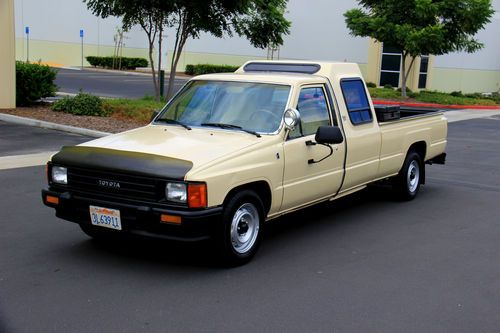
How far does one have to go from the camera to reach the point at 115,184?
5750 millimetres

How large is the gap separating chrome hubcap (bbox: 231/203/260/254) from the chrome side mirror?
0.93m

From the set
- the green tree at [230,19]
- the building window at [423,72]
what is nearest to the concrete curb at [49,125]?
the green tree at [230,19]

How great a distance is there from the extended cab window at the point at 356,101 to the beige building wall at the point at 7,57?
37.2 feet

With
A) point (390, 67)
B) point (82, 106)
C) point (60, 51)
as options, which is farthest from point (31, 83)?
point (60, 51)

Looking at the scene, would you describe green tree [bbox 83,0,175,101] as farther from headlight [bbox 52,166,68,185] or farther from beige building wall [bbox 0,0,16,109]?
headlight [bbox 52,166,68,185]

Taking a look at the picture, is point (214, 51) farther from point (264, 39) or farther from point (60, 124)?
point (60, 124)

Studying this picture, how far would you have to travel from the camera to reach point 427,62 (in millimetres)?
34062

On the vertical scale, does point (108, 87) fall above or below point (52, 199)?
above

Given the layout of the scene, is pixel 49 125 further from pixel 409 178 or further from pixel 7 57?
pixel 409 178

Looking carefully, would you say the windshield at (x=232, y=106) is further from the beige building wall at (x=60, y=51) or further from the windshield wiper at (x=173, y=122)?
the beige building wall at (x=60, y=51)

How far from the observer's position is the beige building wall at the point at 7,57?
16.5 metres

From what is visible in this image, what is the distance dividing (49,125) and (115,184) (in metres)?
9.82

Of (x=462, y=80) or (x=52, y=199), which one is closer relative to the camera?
(x=52, y=199)

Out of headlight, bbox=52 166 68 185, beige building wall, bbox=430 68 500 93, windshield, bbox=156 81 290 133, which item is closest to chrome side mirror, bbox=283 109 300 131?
windshield, bbox=156 81 290 133
